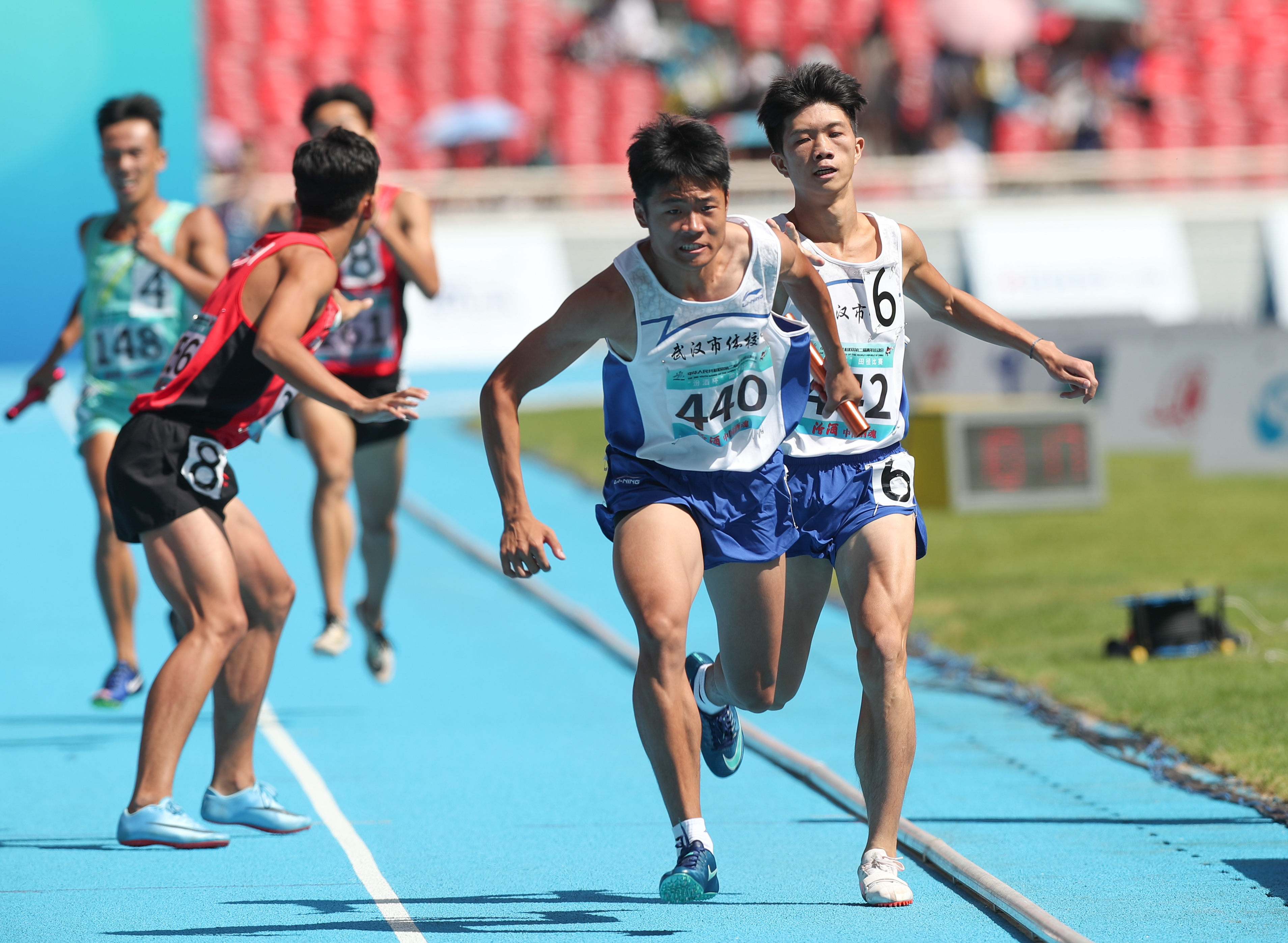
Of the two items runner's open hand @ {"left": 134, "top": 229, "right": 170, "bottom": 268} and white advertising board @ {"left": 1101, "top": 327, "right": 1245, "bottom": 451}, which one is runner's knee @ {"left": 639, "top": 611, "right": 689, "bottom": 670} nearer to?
runner's open hand @ {"left": 134, "top": 229, "right": 170, "bottom": 268}

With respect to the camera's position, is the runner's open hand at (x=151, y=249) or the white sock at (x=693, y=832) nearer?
the white sock at (x=693, y=832)

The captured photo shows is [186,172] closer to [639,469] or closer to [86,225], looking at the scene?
[86,225]

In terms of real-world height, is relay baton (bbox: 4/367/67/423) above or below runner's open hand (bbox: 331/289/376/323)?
below

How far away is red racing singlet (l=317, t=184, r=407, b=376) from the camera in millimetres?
7453

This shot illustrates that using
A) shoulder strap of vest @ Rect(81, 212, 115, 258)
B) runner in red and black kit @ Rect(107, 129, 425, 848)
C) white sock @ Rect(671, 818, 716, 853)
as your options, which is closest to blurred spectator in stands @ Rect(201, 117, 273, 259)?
shoulder strap of vest @ Rect(81, 212, 115, 258)

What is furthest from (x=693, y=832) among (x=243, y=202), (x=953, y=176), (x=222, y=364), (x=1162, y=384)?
(x=953, y=176)

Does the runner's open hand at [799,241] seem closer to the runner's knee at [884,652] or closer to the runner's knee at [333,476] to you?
the runner's knee at [884,652]

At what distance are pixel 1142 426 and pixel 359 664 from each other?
1000 centimetres

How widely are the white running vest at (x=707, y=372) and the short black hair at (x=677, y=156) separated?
0.68ft

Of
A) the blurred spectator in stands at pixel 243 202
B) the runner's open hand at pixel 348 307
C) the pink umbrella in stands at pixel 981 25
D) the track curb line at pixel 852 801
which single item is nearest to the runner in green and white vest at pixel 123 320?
the runner's open hand at pixel 348 307

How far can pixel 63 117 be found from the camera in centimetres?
2112

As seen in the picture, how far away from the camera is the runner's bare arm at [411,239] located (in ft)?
23.5

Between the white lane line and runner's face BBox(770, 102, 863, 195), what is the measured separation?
91.4 inches

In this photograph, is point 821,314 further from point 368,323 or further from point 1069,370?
point 368,323
